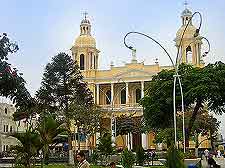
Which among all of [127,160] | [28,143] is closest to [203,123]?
[127,160]

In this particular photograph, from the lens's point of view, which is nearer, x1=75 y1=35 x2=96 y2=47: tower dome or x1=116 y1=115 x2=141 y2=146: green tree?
x1=116 y1=115 x2=141 y2=146: green tree

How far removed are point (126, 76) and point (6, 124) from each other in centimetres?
2243

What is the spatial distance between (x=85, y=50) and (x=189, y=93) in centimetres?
4441

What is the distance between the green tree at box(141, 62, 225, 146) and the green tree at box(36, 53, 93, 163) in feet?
45.0

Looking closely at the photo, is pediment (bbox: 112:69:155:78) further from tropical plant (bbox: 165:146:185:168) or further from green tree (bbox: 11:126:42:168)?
tropical plant (bbox: 165:146:185:168)

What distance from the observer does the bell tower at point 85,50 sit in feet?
267

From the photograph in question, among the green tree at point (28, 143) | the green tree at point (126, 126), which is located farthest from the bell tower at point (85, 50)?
the green tree at point (28, 143)

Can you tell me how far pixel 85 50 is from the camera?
266 feet

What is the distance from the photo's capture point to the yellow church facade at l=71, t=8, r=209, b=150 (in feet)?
251

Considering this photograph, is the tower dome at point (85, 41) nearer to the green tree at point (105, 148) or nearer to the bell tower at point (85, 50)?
the bell tower at point (85, 50)

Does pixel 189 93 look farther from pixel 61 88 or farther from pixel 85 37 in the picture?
pixel 85 37

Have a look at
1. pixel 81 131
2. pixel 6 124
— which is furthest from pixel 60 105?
pixel 6 124

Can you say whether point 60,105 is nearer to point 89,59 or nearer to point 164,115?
point 164,115

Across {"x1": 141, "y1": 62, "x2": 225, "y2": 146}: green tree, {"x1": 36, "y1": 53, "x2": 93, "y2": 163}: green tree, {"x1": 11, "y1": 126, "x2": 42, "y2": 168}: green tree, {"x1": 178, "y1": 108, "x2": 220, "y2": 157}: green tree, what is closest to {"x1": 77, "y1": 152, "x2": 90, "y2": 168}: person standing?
{"x1": 11, "y1": 126, "x2": 42, "y2": 168}: green tree
